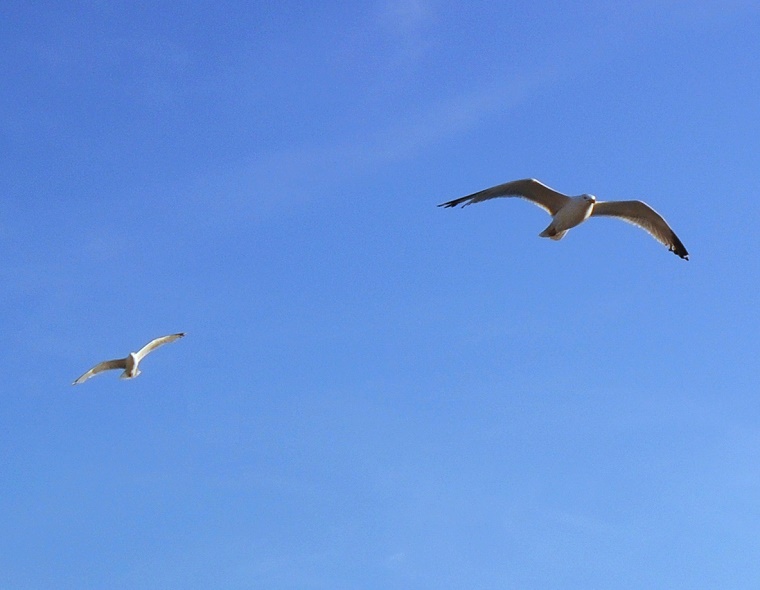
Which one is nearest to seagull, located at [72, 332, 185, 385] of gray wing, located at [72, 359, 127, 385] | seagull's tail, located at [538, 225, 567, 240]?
gray wing, located at [72, 359, 127, 385]

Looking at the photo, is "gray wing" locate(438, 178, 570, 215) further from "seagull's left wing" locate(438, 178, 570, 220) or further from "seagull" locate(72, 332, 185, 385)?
"seagull" locate(72, 332, 185, 385)

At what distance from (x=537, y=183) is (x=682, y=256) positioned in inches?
153

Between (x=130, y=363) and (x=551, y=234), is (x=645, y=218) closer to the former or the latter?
(x=551, y=234)

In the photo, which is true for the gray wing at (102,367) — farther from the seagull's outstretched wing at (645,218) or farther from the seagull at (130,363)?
the seagull's outstretched wing at (645,218)

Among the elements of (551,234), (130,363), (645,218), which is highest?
(130,363)

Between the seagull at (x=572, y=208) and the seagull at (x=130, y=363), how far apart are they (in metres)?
15.2

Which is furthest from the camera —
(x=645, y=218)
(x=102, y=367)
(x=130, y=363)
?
(x=102, y=367)

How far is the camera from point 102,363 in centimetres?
4034

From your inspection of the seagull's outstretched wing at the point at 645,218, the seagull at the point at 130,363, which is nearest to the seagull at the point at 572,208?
the seagull's outstretched wing at the point at 645,218

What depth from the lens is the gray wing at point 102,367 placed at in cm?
4019

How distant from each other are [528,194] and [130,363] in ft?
52.9

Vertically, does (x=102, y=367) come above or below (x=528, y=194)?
above

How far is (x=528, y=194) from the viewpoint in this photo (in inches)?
1138

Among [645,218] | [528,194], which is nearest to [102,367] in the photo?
[528,194]
